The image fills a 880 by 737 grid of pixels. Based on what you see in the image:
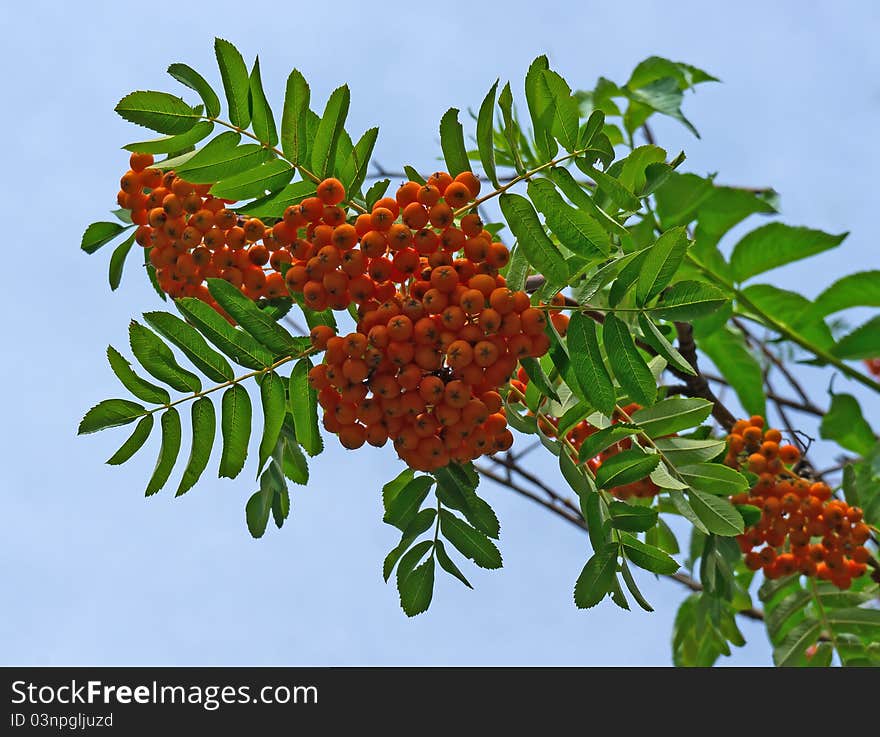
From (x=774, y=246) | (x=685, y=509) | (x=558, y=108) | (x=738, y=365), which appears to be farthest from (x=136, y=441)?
(x=738, y=365)

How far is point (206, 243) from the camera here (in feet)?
7.65

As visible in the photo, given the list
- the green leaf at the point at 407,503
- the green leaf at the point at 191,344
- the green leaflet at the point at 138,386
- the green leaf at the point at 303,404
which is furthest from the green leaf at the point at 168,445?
the green leaf at the point at 407,503

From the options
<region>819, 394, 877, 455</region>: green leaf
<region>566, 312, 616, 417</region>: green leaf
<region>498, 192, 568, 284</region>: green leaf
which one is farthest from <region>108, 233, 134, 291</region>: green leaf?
Answer: <region>819, 394, 877, 455</region>: green leaf

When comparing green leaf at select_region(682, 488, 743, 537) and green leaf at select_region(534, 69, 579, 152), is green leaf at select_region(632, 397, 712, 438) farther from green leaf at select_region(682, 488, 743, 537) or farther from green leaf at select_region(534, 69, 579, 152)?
green leaf at select_region(534, 69, 579, 152)

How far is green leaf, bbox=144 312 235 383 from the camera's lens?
224 centimetres

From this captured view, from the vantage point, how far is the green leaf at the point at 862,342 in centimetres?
282

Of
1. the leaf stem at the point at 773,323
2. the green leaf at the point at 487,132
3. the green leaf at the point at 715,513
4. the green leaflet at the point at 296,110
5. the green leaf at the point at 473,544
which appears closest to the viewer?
the green leaf at the point at 487,132

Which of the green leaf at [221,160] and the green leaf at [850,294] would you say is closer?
the green leaf at [221,160]

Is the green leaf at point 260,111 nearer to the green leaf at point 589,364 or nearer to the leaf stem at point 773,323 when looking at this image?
the green leaf at point 589,364

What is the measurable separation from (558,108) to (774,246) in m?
1.07

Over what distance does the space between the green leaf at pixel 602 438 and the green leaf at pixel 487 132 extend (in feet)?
2.18

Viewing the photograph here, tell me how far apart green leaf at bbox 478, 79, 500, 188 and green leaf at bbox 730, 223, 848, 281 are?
41.9 inches

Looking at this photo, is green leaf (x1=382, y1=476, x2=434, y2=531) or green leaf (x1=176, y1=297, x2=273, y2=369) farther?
green leaf (x1=382, y1=476, x2=434, y2=531)

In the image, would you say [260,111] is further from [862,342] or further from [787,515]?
[787,515]
